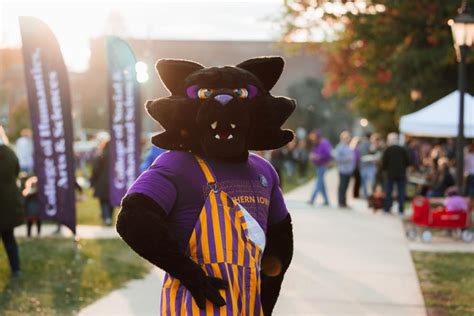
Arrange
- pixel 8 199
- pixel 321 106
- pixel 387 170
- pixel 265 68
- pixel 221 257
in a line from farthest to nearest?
pixel 321 106, pixel 387 170, pixel 8 199, pixel 265 68, pixel 221 257

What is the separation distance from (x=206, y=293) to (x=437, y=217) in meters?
9.28

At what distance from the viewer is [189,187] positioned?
358cm

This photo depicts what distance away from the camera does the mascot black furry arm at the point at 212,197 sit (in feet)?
11.5

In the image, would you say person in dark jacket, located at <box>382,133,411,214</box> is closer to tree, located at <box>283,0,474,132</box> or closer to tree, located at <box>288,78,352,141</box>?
tree, located at <box>283,0,474,132</box>

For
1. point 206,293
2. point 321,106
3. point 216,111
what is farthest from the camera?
point 321,106

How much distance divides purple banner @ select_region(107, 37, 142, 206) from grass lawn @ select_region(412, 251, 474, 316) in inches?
158

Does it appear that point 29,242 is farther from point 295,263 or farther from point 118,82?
point 295,263

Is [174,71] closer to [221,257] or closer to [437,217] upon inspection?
[221,257]

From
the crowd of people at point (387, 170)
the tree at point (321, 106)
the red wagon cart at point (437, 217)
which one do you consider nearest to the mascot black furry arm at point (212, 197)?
the red wagon cart at point (437, 217)

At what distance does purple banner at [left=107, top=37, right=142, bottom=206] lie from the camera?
11.3m

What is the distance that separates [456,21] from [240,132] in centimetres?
921

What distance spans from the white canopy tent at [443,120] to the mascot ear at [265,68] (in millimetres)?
12410

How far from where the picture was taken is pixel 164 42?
319ft

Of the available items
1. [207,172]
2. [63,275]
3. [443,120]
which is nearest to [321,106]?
[443,120]
